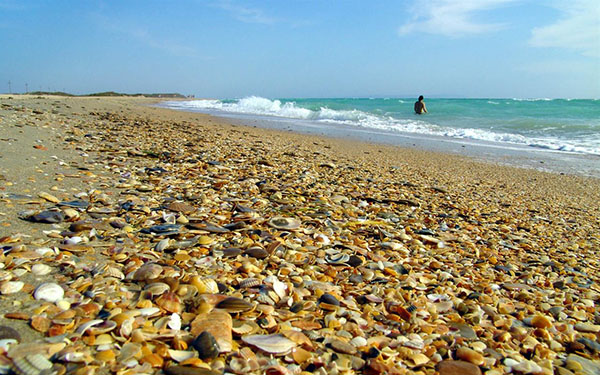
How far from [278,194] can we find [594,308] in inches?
105

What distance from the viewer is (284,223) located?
3.02 meters

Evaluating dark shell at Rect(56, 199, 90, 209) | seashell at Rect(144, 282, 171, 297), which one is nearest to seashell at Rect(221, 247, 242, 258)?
seashell at Rect(144, 282, 171, 297)

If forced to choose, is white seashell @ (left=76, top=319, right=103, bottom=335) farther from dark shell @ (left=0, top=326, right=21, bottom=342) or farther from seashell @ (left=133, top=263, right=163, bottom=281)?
seashell @ (left=133, top=263, right=163, bottom=281)

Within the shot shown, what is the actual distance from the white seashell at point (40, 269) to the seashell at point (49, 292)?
6.8 inches

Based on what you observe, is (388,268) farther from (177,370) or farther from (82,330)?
(82,330)

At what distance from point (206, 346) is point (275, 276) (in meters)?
0.75

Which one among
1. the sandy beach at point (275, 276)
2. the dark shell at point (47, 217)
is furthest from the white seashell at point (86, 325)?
the dark shell at point (47, 217)

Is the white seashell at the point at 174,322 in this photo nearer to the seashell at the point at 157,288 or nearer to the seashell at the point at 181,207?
the seashell at the point at 157,288

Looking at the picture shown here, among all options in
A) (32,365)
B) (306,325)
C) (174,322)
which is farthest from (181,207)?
(32,365)

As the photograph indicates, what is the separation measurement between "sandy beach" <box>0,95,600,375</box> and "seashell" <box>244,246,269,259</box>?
12mm

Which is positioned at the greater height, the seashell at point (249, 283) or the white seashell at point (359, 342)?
the seashell at point (249, 283)

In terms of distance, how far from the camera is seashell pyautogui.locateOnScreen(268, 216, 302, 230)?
2952 millimetres

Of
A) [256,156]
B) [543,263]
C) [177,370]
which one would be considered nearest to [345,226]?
[543,263]

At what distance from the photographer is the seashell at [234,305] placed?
1751 mm
